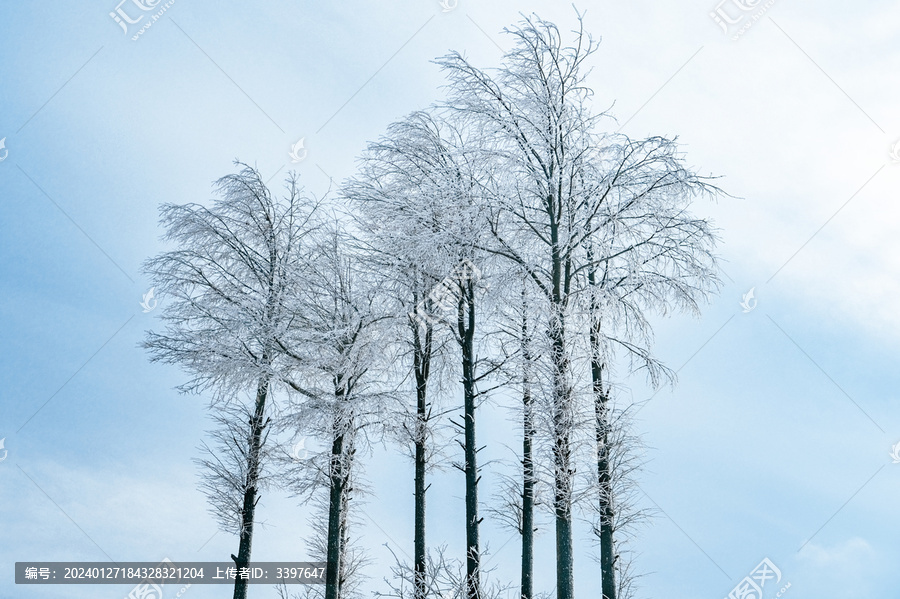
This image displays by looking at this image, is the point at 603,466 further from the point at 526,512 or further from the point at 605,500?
the point at 526,512

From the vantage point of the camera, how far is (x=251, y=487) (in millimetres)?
16656

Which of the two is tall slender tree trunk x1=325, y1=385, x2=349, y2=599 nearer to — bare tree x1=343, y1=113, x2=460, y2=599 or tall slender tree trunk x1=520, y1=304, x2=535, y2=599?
bare tree x1=343, y1=113, x2=460, y2=599

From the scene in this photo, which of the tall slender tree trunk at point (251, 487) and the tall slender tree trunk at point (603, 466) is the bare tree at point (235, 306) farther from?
the tall slender tree trunk at point (603, 466)

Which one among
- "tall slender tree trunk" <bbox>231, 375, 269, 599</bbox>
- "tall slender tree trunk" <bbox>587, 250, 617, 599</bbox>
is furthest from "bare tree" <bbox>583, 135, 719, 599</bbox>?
"tall slender tree trunk" <bbox>231, 375, 269, 599</bbox>

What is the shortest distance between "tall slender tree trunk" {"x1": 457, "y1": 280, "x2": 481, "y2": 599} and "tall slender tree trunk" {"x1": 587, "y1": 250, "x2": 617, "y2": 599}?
2.19m

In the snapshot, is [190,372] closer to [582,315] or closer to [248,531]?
[248,531]

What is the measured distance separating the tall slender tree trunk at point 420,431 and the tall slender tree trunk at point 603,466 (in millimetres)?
3754

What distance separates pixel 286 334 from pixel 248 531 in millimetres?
4606

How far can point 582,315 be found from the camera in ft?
40.8

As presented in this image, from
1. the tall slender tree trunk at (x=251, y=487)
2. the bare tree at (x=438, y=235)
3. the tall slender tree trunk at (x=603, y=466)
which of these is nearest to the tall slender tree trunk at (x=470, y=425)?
the bare tree at (x=438, y=235)

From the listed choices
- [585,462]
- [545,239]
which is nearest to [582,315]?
[545,239]

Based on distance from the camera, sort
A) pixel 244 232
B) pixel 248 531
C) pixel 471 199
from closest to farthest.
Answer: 1. pixel 471 199
2. pixel 248 531
3. pixel 244 232

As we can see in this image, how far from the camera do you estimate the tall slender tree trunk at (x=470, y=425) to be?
44.3 ft

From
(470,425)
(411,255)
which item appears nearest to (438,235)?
(411,255)
